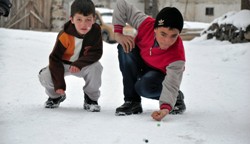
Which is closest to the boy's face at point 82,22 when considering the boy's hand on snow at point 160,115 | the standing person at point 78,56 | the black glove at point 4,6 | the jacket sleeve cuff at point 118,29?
the standing person at point 78,56

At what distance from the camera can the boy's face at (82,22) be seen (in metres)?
2.10

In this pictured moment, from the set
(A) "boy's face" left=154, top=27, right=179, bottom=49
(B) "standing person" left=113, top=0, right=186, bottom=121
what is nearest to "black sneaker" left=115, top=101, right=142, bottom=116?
(B) "standing person" left=113, top=0, right=186, bottom=121

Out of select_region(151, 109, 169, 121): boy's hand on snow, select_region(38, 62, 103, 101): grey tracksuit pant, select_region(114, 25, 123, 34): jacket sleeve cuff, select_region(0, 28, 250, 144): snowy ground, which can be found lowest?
select_region(0, 28, 250, 144): snowy ground

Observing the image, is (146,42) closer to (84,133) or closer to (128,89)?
(128,89)

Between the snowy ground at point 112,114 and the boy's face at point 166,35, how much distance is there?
384 mm

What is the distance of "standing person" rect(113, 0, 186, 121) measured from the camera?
6.45 feet

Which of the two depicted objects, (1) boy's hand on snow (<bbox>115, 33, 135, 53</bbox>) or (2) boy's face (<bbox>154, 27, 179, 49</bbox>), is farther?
(1) boy's hand on snow (<bbox>115, 33, 135, 53</bbox>)

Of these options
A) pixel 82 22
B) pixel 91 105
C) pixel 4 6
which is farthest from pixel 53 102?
pixel 4 6

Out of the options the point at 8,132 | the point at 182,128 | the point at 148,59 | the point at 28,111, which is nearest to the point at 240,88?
the point at 148,59

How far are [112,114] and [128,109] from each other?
3.6 inches

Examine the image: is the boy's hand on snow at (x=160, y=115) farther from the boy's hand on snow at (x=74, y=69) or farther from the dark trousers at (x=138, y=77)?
the boy's hand on snow at (x=74, y=69)

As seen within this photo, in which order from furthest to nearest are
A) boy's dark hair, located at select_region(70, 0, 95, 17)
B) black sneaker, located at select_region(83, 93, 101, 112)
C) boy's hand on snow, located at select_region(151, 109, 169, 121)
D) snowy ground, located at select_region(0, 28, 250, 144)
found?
1. black sneaker, located at select_region(83, 93, 101, 112)
2. boy's dark hair, located at select_region(70, 0, 95, 17)
3. boy's hand on snow, located at select_region(151, 109, 169, 121)
4. snowy ground, located at select_region(0, 28, 250, 144)

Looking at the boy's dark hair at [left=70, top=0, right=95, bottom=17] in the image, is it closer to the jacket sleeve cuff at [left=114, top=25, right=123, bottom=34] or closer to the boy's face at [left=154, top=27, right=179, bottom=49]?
the jacket sleeve cuff at [left=114, top=25, right=123, bottom=34]

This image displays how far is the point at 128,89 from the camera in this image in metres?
2.24
